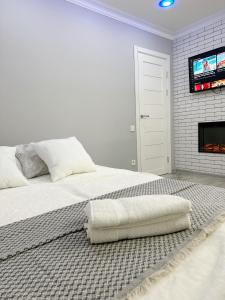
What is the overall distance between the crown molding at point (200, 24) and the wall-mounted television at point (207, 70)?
504 mm

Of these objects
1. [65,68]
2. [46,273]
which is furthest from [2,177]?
[65,68]

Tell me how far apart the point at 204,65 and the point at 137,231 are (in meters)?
3.71

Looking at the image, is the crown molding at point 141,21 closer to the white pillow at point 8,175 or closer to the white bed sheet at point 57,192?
the white pillow at point 8,175

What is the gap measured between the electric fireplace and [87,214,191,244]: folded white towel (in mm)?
3337

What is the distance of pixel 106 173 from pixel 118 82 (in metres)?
1.92

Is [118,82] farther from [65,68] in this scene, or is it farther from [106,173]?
[106,173]

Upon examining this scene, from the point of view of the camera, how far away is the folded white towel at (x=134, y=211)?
762 mm

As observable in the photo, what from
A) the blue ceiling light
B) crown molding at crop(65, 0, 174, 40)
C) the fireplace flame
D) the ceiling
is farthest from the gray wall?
the fireplace flame

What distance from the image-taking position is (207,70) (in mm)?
3699

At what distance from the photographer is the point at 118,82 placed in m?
3.46

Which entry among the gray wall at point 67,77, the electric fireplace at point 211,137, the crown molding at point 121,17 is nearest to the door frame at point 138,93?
the gray wall at point 67,77

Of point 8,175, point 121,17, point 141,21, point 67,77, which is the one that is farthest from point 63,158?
point 141,21

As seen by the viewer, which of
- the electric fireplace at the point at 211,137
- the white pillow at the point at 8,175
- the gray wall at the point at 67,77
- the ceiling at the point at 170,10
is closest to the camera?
the white pillow at the point at 8,175

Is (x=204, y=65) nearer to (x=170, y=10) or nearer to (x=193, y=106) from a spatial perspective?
(x=193, y=106)
